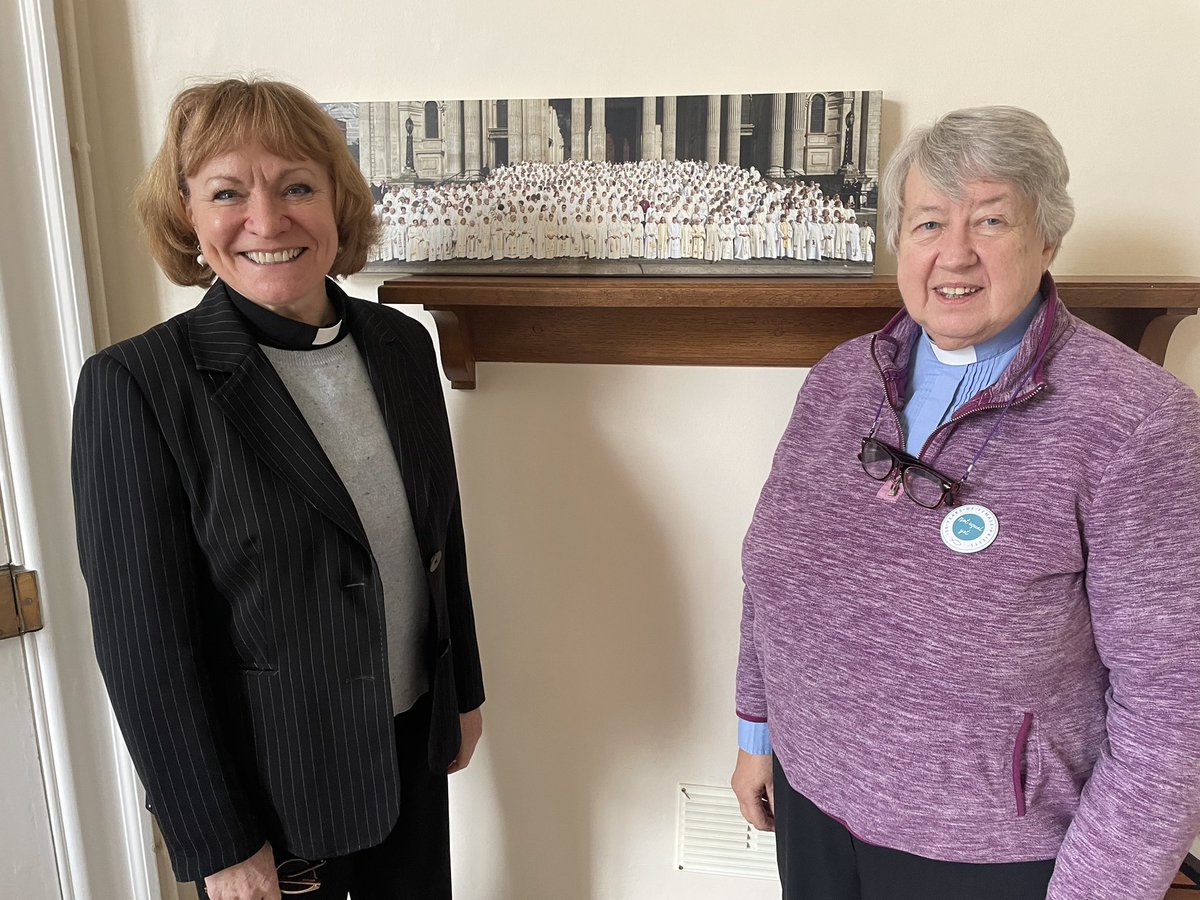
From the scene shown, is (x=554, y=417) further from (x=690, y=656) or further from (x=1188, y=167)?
(x=1188, y=167)

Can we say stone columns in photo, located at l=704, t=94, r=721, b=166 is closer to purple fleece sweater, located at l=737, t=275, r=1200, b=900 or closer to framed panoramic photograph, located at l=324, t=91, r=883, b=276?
framed panoramic photograph, located at l=324, t=91, r=883, b=276

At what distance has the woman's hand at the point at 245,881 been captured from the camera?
0.99 metres

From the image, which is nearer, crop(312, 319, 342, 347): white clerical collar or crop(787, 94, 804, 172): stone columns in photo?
crop(312, 319, 342, 347): white clerical collar

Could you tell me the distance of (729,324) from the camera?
1.39m

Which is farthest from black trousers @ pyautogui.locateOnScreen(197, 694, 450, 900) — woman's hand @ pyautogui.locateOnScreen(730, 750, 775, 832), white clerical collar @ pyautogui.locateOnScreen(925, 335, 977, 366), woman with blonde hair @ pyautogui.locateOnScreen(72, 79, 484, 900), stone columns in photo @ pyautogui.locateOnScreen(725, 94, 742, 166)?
stone columns in photo @ pyautogui.locateOnScreen(725, 94, 742, 166)

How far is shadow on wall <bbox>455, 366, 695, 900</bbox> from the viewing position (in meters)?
1.52

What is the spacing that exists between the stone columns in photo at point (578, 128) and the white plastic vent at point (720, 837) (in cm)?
119

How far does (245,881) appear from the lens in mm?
1000

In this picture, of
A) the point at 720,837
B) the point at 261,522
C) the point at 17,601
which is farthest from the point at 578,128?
the point at 720,837

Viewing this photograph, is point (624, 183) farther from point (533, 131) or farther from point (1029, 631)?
point (1029, 631)

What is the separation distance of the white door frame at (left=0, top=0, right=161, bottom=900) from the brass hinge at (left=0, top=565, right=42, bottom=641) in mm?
17

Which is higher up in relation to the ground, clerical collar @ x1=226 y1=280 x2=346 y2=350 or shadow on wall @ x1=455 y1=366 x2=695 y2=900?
clerical collar @ x1=226 y1=280 x2=346 y2=350

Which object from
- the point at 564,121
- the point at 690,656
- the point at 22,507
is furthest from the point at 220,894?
the point at 564,121

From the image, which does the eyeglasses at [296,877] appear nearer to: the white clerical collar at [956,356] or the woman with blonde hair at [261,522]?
the woman with blonde hair at [261,522]
